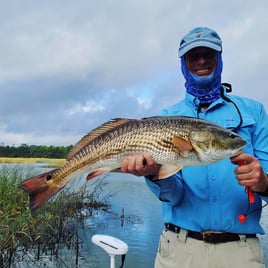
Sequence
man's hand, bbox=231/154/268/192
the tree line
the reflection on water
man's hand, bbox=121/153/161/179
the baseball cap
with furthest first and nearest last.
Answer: the tree line → the reflection on water → the baseball cap → man's hand, bbox=121/153/161/179 → man's hand, bbox=231/154/268/192

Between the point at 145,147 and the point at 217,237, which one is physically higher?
the point at 145,147

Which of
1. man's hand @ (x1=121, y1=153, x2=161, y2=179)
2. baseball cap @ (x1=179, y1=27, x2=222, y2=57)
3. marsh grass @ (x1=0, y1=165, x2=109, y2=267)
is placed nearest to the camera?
man's hand @ (x1=121, y1=153, x2=161, y2=179)

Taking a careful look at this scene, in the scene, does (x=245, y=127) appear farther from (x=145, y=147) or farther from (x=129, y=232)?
(x=129, y=232)

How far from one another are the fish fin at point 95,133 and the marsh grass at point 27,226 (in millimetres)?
4216

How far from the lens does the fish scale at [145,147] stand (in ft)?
9.52

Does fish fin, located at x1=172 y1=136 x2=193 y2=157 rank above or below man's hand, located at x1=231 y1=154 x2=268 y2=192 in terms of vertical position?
above

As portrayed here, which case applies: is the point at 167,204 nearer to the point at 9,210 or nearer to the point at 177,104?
the point at 177,104

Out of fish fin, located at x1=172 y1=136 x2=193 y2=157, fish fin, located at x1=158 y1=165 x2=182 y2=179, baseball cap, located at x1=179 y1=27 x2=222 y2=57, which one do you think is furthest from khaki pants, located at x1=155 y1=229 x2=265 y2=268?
baseball cap, located at x1=179 y1=27 x2=222 y2=57

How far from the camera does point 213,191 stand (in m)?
2.89

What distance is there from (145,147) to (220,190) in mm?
645

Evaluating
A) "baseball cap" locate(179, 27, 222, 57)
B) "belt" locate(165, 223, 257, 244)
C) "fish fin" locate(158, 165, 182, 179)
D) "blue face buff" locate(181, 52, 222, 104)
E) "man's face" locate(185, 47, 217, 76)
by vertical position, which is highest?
"baseball cap" locate(179, 27, 222, 57)

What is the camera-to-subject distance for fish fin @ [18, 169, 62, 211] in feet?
10.7

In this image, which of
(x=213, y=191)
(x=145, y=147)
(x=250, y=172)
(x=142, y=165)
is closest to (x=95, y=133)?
(x=145, y=147)

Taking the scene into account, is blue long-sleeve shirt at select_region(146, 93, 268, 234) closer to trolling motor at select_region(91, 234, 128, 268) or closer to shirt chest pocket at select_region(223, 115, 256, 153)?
shirt chest pocket at select_region(223, 115, 256, 153)
